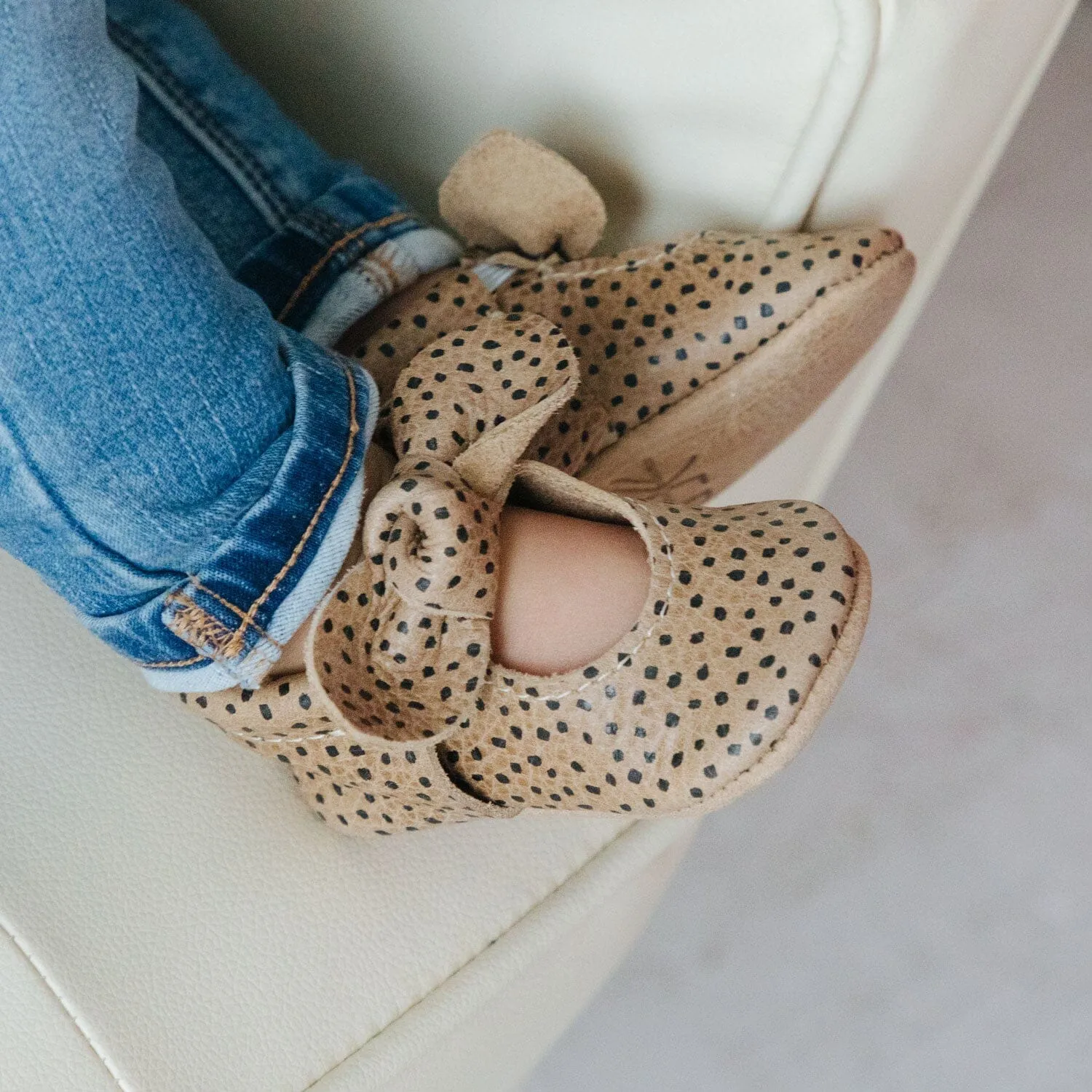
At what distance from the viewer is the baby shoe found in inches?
19.9

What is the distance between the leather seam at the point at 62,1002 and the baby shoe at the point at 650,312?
0.27 meters

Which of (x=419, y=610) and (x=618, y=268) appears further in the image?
(x=618, y=268)

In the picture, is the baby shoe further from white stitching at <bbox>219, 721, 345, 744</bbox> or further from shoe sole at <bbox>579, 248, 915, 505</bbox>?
white stitching at <bbox>219, 721, 345, 744</bbox>

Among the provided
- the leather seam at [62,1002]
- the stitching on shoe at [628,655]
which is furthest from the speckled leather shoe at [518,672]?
the leather seam at [62,1002]

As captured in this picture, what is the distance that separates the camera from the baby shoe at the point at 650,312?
506mm

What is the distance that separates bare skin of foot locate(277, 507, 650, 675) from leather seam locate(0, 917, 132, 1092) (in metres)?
0.14

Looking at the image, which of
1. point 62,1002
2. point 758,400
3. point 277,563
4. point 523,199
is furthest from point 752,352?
point 62,1002

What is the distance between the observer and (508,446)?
1.48 feet

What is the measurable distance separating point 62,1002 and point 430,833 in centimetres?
16

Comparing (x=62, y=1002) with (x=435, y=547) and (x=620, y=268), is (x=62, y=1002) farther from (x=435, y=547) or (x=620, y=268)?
(x=620, y=268)

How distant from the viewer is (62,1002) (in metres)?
0.44

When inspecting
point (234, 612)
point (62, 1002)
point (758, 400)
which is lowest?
point (62, 1002)

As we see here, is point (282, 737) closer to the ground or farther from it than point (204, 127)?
closer to the ground

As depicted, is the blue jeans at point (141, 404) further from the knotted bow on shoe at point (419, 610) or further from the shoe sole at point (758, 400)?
the shoe sole at point (758, 400)
